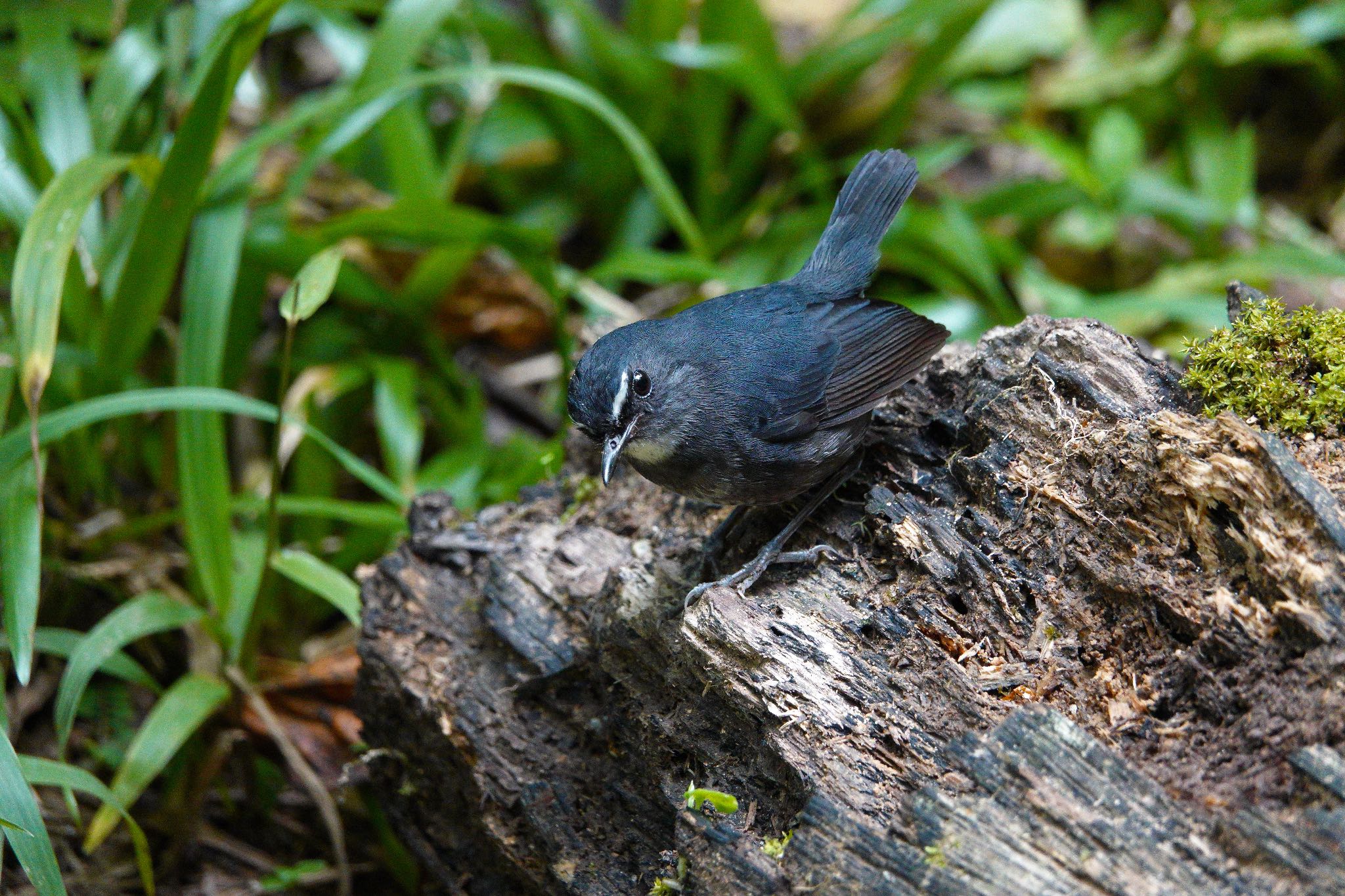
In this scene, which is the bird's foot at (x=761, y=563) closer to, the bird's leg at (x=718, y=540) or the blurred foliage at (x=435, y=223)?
the bird's leg at (x=718, y=540)

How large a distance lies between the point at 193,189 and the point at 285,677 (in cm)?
189

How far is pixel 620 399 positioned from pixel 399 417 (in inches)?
88.1

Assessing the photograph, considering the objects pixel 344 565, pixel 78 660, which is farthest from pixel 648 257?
pixel 78 660

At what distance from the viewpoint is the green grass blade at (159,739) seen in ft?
11.2

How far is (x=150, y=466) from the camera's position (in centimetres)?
453

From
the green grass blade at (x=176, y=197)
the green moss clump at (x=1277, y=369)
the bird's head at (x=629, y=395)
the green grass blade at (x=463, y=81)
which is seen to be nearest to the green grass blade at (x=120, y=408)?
the green grass blade at (x=176, y=197)

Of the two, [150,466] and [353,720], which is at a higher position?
[150,466]

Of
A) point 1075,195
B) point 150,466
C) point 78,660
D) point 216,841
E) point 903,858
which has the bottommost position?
point 216,841

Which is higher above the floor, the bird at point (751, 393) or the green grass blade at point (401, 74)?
the green grass blade at point (401, 74)

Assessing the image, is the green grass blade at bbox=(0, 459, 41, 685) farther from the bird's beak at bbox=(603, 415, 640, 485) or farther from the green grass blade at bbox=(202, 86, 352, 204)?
the bird's beak at bbox=(603, 415, 640, 485)

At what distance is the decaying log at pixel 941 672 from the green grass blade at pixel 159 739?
2.05 feet

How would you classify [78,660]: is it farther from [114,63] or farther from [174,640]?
[114,63]

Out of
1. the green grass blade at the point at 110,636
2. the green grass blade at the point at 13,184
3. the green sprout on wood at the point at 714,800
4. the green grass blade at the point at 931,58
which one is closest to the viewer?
the green sprout on wood at the point at 714,800

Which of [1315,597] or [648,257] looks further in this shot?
[648,257]
